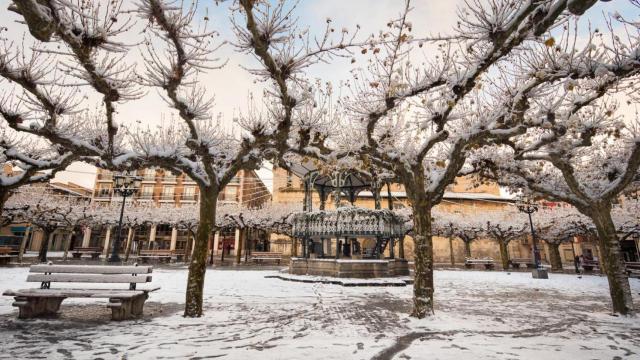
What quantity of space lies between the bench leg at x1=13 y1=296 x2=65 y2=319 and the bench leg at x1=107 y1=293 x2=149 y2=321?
1454mm

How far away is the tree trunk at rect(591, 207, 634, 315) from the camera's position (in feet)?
24.0

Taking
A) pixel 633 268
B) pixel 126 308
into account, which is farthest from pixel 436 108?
pixel 633 268

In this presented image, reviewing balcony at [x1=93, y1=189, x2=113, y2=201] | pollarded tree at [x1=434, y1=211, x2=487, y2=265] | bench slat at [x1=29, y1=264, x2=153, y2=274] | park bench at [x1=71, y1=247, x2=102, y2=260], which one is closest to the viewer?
bench slat at [x1=29, y1=264, x2=153, y2=274]

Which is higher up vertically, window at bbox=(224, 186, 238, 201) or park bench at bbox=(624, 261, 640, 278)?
window at bbox=(224, 186, 238, 201)

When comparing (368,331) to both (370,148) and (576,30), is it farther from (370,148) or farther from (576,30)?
(576,30)

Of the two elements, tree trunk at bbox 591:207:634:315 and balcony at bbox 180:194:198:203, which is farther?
balcony at bbox 180:194:198:203

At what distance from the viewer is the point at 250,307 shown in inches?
318

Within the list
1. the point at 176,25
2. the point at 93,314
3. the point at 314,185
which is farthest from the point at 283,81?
the point at 314,185

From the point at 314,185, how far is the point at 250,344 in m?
13.0

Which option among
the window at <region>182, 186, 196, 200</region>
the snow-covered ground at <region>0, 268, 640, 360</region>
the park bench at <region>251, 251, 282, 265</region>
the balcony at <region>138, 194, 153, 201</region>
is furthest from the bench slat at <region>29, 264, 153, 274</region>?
the balcony at <region>138, 194, 153, 201</region>

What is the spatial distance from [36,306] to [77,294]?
3.57 feet

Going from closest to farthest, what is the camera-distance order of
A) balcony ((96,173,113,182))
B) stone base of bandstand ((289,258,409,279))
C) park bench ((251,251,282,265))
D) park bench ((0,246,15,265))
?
stone base of bandstand ((289,258,409,279)) → park bench ((0,246,15,265)) → park bench ((251,251,282,265)) → balcony ((96,173,113,182))

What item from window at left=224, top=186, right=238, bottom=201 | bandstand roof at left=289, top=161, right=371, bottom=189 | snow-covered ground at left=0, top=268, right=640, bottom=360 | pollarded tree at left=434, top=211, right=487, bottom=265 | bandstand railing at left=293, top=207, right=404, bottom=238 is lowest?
snow-covered ground at left=0, top=268, right=640, bottom=360

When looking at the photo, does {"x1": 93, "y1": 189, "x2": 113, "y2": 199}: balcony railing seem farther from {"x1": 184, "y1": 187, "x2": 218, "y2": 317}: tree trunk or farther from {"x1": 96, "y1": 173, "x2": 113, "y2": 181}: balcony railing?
{"x1": 184, "y1": 187, "x2": 218, "y2": 317}: tree trunk
